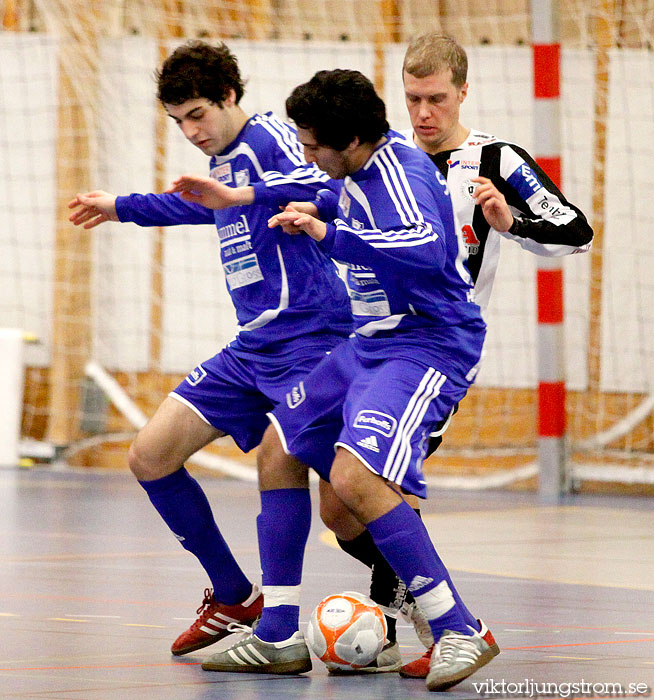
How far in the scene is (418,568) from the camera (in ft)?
12.1

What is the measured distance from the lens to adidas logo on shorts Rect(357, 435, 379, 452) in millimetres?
3682

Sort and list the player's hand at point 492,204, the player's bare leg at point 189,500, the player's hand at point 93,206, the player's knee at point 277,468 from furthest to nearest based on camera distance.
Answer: the player's hand at point 93,206 → the player's bare leg at point 189,500 → the player's knee at point 277,468 → the player's hand at point 492,204

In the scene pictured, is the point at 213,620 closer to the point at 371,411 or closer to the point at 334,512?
the point at 334,512

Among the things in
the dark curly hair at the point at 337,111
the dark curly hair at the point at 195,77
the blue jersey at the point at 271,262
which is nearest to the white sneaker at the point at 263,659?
the blue jersey at the point at 271,262

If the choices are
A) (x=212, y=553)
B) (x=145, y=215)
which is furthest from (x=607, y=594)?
(x=145, y=215)

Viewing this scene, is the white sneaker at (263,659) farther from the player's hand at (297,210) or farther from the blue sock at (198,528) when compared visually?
the player's hand at (297,210)

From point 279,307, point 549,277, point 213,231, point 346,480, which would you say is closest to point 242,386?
point 279,307

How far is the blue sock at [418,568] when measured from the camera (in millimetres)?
3689

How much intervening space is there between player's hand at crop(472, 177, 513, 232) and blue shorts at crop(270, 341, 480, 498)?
414 millimetres

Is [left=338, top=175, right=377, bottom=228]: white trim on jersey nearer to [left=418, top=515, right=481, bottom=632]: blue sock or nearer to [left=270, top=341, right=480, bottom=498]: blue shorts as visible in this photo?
[left=270, top=341, right=480, bottom=498]: blue shorts

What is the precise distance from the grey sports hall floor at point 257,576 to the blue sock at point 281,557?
0.17 metres

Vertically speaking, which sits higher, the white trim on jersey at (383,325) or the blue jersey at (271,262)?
the blue jersey at (271,262)

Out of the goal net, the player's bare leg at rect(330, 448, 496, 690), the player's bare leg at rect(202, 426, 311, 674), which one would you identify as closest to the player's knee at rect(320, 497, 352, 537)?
the player's bare leg at rect(202, 426, 311, 674)

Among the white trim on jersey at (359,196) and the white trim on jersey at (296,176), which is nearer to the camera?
the white trim on jersey at (359,196)
